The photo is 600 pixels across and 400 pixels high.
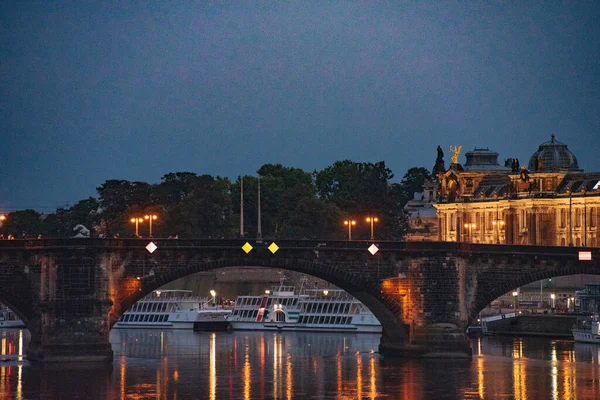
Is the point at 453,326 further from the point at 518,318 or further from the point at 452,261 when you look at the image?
the point at 518,318

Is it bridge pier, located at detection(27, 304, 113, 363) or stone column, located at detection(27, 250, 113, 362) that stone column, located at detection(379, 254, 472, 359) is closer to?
stone column, located at detection(27, 250, 113, 362)

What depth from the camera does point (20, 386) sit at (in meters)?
100

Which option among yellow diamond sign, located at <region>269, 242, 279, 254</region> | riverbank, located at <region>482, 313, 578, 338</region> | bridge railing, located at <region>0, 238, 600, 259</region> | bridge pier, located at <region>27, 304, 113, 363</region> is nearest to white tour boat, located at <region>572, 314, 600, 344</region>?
riverbank, located at <region>482, 313, 578, 338</region>

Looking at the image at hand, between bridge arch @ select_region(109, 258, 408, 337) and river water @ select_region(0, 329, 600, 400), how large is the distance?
11.7 ft

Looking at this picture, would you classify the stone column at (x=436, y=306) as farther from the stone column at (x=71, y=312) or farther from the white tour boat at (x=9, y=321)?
the white tour boat at (x=9, y=321)

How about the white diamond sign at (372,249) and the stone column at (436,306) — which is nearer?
the stone column at (436,306)

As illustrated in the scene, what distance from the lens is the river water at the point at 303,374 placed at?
9812 centimetres

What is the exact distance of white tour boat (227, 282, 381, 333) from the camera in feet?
520

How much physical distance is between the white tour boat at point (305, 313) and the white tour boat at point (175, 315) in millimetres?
2237

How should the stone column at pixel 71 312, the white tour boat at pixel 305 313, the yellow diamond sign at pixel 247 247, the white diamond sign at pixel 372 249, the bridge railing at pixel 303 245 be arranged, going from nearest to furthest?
1. the stone column at pixel 71 312
2. the bridge railing at pixel 303 245
3. the yellow diamond sign at pixel 247 247
4. the white diamond sign at pixel 372 249
5. the white tour boat at pixel 305 313

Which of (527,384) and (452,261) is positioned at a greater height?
(452,261)

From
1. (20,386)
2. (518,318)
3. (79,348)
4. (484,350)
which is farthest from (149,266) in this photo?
Result: (518,318)

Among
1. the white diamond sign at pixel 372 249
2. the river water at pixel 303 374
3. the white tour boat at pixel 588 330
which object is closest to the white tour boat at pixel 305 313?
the river water at pixel 303 374

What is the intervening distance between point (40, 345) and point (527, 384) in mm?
32869
